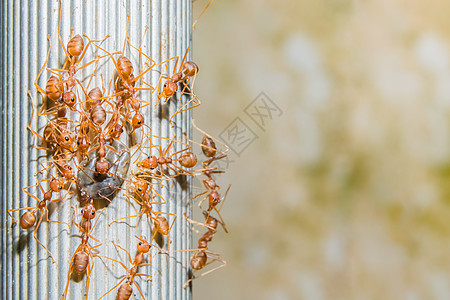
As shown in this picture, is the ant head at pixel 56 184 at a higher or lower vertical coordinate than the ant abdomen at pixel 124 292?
higher

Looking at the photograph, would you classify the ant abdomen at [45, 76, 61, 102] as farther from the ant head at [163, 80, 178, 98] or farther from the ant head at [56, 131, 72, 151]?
the ant head at [163, 80, 178, 98]

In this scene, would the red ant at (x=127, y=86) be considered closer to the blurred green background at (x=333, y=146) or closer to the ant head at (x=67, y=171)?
the ant head at (x=67, y=171)

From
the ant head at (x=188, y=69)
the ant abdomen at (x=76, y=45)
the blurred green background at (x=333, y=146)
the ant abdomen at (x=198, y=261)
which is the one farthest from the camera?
the blurred green background at (x=333, y=146)

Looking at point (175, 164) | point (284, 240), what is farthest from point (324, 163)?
point (175, 164)

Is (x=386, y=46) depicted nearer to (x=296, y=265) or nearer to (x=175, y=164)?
(x=296, y=265)

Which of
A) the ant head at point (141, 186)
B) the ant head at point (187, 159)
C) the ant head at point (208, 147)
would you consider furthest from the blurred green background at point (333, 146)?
the ant head at point (141, 186)

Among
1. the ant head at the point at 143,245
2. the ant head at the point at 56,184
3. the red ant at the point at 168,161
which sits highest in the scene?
the red ant at the point at 168,161

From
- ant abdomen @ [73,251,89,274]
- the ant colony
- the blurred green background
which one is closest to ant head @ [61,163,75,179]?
the ant colony

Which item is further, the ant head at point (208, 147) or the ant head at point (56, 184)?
the ant head at point (208, 147)
